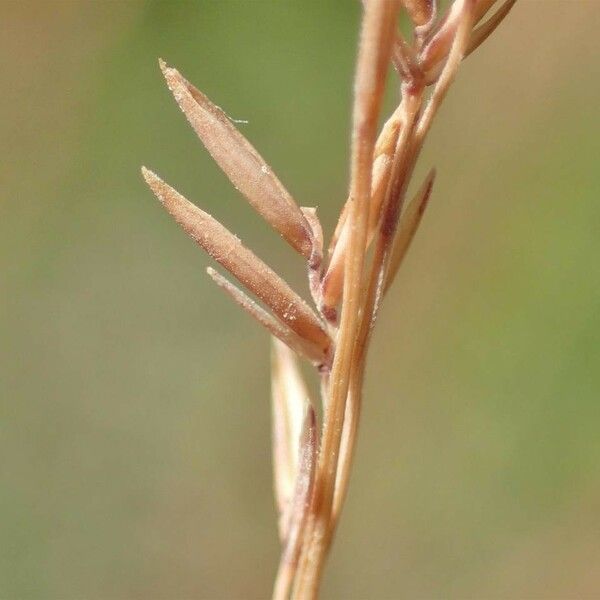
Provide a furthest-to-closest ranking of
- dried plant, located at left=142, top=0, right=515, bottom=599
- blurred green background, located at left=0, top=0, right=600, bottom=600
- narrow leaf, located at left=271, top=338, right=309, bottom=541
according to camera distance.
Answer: blurred green background, located at left=0, top=0, right=600, bottom=600
narrow leaf, located at left=271, top=338, right=309, bottom=541
dried plant, located at left=142, top=0, right=515, bottom=599

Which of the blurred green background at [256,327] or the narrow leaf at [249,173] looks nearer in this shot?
the narrow leaf at [249,173]

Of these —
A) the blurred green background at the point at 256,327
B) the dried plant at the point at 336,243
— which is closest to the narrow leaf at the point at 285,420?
the dried plant at the point at 336,243

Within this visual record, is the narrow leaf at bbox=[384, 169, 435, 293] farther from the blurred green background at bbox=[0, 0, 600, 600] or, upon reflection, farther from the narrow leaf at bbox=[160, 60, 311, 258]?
the blurred green background at bbox=[0, 0, 600, 600]

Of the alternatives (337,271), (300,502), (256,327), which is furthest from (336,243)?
(256,327)

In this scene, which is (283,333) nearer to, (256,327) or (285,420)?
(285,420)

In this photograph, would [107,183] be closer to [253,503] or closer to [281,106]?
[281,106]

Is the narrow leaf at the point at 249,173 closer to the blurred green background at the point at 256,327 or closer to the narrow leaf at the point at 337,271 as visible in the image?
the narrow leaf at the point at 337,271

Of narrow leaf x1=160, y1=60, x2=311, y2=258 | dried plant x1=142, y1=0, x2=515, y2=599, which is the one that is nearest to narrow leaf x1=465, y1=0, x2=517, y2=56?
dried plant x1=142, y1=0, x2=515, y2=599
